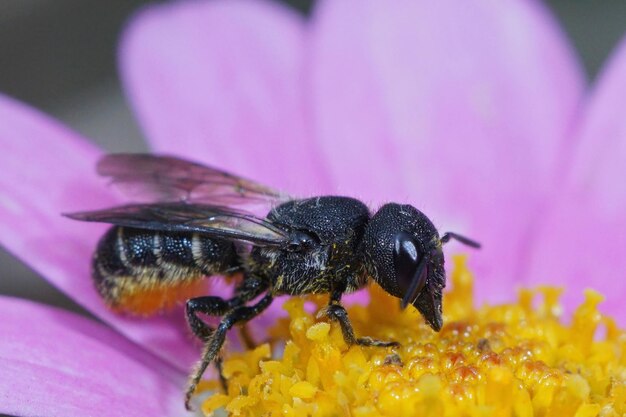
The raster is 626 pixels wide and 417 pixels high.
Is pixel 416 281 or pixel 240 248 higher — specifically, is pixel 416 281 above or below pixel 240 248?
above

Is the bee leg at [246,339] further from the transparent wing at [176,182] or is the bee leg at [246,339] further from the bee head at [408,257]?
the bee head at [408,257]

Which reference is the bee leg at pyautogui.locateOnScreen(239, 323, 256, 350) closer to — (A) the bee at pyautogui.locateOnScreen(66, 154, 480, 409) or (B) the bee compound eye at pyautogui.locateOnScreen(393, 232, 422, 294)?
(A) the bee at pyautogui.locateOnScreen(66, 154, 480, 409)

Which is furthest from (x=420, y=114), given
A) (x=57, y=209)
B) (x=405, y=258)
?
(x=405, y=258)

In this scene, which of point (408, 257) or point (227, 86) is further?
point (227, 86)

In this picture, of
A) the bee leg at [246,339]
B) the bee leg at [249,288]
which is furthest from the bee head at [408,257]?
the bee leg at [246,339]

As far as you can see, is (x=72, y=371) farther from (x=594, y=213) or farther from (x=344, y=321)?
(x=594, y=213)

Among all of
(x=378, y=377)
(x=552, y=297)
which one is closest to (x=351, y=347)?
(x=378, y=377)

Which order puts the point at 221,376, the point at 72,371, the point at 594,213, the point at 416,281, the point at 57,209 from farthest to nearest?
the point at 594,213
the point at 57,209
the point at 221,376
the point at 72,371
the point at 416,281
